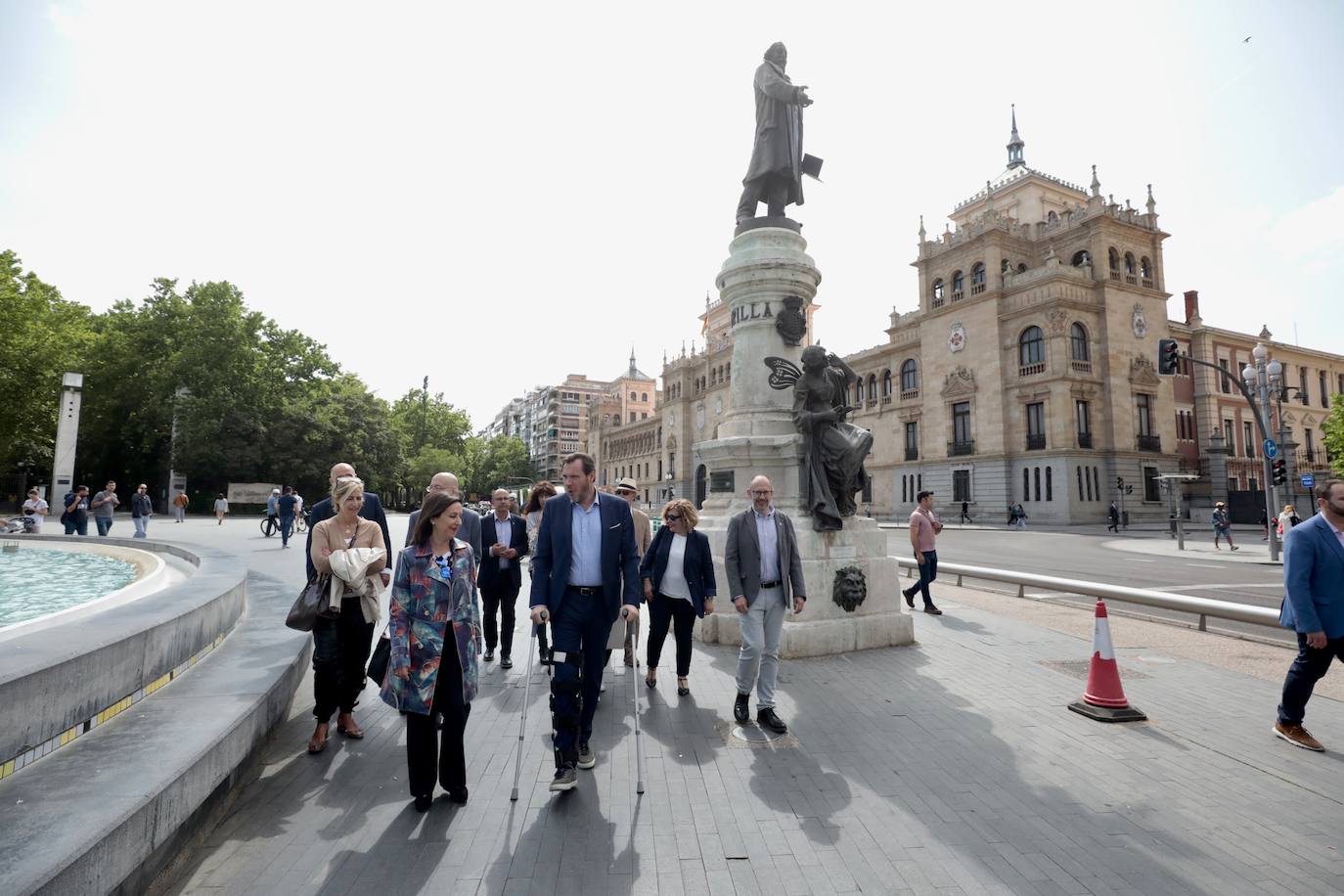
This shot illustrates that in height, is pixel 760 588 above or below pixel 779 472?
below

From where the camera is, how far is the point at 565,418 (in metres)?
109

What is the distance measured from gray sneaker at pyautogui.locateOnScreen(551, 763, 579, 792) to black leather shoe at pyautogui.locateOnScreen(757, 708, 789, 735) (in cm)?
151

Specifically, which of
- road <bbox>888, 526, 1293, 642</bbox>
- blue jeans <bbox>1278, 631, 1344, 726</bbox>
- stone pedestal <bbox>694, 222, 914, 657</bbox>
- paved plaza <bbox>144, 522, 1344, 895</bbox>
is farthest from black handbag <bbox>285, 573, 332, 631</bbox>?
road <bbox>888, 526, 1293, 642</bbox>

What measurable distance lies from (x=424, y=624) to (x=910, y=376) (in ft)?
146

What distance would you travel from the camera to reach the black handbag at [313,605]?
14.1 ft

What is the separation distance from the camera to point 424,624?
3564 millimetres

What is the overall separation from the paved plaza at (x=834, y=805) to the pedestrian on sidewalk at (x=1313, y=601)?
27 centimetres

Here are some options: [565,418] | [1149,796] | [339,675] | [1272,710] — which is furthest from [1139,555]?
[565,418]

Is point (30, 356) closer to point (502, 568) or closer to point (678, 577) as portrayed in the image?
point (502, 568)

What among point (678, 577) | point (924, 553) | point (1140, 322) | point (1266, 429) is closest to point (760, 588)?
point (678, 577)

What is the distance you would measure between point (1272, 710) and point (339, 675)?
22.8 ft

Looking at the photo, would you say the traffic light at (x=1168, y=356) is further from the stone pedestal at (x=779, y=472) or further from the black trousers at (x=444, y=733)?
the black trousers at (x=444, y=733)

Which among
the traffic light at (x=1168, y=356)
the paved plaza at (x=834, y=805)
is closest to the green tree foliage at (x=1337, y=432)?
the traffic light at (x=1168, y=356)

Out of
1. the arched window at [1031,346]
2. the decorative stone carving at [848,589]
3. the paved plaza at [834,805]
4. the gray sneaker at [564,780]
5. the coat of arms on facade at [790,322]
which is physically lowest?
the paved plaza at [834,805]
